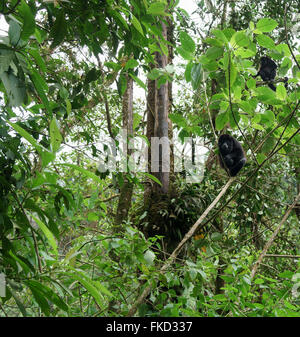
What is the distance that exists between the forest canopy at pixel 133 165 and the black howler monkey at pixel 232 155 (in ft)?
0.07

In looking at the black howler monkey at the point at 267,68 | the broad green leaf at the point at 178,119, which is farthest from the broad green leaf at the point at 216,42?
the black howler monkey at the point at 267,68

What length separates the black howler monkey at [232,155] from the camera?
2775 millimetres

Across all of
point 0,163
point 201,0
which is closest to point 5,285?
point 0,163

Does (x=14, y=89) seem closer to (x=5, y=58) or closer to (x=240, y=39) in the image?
(x=5, y=58)

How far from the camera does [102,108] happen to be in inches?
228

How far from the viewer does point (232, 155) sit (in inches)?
114

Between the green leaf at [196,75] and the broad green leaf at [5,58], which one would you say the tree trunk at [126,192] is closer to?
the green leaf at [196,75]

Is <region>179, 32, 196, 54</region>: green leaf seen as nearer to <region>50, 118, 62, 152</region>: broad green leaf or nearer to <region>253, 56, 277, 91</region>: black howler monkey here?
<region>50, 118, 62, 152</region>: broad green leaf

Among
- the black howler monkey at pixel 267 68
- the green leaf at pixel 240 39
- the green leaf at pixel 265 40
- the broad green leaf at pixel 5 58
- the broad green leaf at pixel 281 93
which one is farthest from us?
the black howler monkey at pixel 267 68

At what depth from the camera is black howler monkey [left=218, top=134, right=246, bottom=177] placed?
2.78 m
